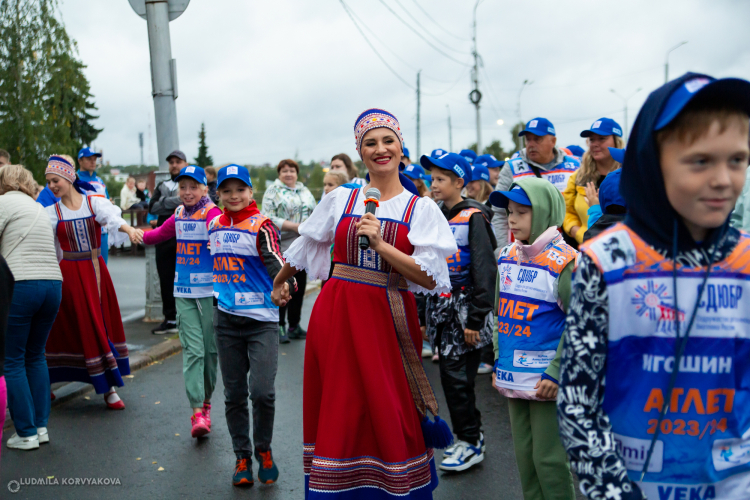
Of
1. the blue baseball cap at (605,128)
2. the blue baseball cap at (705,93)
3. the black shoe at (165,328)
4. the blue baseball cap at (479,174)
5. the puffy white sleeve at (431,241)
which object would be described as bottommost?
the black shoe at (165,328)

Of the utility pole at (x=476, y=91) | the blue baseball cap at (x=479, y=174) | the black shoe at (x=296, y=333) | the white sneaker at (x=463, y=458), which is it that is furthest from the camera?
the utility pole at (x=476, y=91)

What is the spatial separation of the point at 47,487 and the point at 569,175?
5473mm

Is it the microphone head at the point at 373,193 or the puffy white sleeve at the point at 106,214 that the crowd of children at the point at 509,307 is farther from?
the microphone head at the point at 373,193

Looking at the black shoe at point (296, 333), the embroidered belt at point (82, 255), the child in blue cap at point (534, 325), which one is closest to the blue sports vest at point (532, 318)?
the child in blue cap at point (534, 325)

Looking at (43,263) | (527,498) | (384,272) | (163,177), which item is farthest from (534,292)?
(163,177)

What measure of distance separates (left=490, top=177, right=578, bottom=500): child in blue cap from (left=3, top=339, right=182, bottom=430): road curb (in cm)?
464

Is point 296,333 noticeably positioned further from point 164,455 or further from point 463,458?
point 463,458

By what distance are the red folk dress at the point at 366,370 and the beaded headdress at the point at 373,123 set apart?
1.06 ft

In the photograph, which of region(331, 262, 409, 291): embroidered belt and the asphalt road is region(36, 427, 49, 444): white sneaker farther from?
region(331, 262, 409, 291): embroidered belt

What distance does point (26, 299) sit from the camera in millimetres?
5133

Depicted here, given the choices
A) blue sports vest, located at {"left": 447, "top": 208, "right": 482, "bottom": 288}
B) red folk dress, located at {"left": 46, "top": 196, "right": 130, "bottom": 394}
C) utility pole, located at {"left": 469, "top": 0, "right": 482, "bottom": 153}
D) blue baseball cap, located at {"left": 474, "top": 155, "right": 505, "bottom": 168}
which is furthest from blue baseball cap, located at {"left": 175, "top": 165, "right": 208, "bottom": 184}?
utility pole, located at {"left": 469, "top": 0, "right": 482, "bottom": 153}

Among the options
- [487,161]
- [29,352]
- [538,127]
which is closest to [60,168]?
[29,352]

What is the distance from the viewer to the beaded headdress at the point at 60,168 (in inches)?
233

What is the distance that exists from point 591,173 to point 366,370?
3633mm
